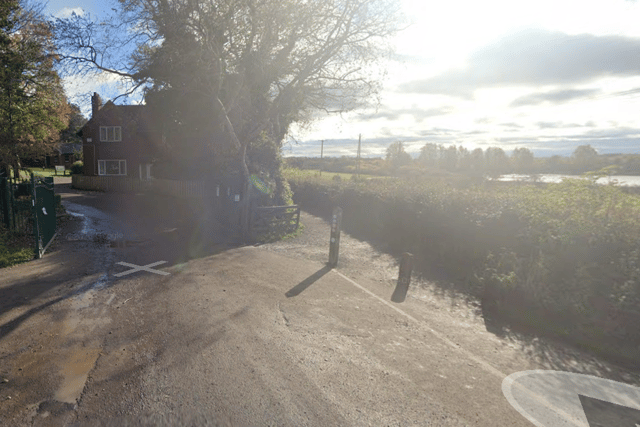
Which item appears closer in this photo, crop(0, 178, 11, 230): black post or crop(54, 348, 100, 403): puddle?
crop(54, 348, 100, 403): puddle

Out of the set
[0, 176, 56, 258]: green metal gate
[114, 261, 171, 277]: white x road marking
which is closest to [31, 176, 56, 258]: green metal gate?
[0, 176, 56, 258]: green metal gate

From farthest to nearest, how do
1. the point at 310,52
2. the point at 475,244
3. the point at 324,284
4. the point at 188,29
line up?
1. the point at 310,52
2. the point at 188,29
3. the point at 475,244
4. the point at 324,284

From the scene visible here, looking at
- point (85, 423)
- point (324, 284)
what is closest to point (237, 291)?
point (324, 284)

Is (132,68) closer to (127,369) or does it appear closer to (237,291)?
(237,291)

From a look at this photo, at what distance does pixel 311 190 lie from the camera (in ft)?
90.5

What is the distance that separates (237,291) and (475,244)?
21.5 ft

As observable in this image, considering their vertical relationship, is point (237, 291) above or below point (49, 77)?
below

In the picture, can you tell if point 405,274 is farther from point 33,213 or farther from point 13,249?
point 13,249

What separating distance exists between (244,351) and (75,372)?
6.81ft

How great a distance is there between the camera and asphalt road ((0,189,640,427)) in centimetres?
400

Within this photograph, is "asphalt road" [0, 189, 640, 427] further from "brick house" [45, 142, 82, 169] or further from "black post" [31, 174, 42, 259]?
"brick house" [45, 142, 82, 169]

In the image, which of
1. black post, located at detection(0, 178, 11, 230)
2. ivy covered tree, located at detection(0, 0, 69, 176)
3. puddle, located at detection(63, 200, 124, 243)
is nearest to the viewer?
black post, located at detection(0, 178, 11, 230)

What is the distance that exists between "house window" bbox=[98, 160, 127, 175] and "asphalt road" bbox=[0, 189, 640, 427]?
1121 inches

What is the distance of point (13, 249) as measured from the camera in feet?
32.2
